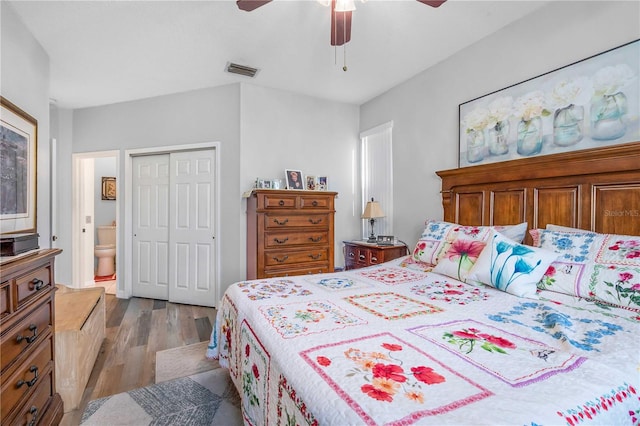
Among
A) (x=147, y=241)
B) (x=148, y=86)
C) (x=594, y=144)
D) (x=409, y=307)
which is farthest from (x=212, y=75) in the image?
(x=594, y=144)

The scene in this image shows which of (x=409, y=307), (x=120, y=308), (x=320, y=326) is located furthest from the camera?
(x=120, y=308)

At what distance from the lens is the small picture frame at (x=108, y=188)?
5.68m

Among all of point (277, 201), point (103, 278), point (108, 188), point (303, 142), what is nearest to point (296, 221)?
point (277, 201)

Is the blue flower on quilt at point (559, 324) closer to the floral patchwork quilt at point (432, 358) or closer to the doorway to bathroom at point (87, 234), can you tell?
the floral patchwork quilt at point (432, 358)

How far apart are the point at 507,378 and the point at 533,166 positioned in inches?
73.5

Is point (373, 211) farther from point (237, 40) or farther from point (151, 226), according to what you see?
point (151, 226)

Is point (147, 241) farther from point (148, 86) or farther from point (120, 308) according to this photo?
point (148, 86)

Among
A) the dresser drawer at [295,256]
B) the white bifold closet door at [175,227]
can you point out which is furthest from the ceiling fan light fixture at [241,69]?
the dresser drawer at [295,256]

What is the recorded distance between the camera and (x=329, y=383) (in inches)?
34.0

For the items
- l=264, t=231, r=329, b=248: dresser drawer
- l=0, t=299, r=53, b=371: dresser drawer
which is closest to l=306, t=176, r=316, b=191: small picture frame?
l=264, t=231, r=329, b=248: dresser drawer

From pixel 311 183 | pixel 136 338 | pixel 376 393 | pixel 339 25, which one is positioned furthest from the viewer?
pixel 311 183

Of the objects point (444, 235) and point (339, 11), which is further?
point (444, 235)

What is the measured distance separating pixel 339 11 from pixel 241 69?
1.69 meters

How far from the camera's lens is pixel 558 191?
6.89ft
